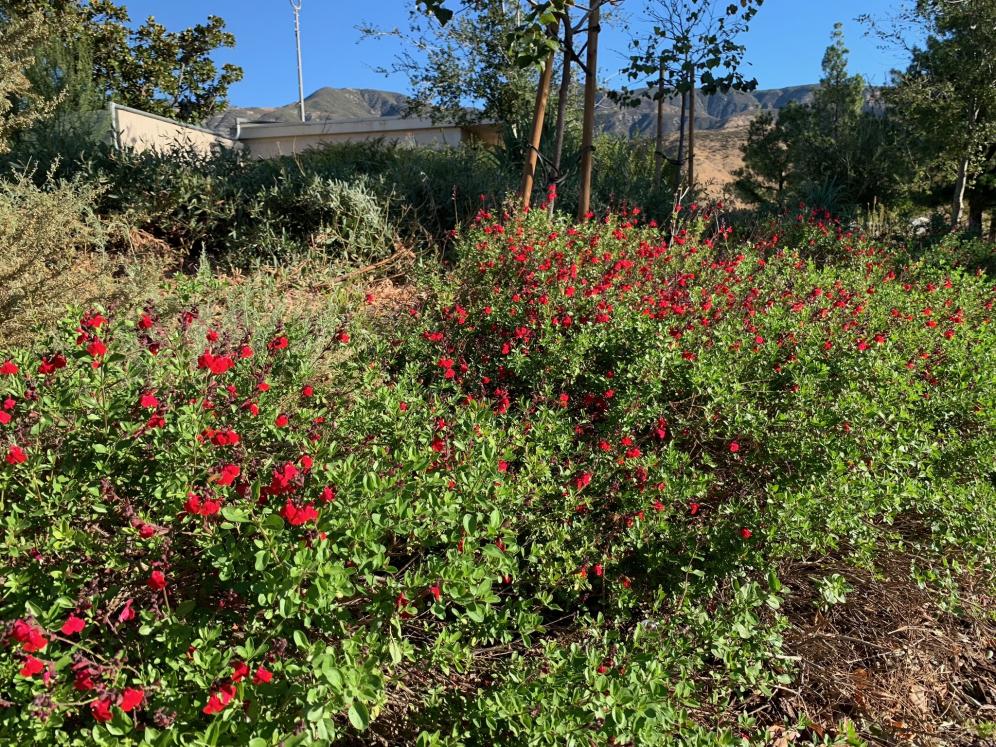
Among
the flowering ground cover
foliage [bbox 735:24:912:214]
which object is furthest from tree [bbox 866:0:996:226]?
the flowering ground cover

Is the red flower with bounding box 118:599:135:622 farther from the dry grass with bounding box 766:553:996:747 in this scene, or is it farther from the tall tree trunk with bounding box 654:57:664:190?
the tall tree trunk with bounding box 654:57:664:190

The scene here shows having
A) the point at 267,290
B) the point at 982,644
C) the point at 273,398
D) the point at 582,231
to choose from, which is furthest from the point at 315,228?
the point at 982,644

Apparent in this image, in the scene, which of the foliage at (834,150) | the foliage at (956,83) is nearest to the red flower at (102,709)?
the foliage at (834,150)

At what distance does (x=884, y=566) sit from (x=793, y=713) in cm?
75

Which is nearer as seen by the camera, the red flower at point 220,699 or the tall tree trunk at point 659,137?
the red flower at point 220,699

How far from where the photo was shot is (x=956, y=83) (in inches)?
492

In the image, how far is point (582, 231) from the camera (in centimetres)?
470

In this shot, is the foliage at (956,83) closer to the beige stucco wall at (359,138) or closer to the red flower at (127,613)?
the beige stucco wall at (359,138)

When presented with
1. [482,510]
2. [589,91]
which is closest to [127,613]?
[482,510]

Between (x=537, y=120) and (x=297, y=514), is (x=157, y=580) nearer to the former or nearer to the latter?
(x=297, y=514)

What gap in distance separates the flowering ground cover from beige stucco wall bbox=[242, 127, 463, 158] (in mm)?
10189

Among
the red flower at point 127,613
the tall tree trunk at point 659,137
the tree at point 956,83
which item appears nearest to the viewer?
the red flower at point 127,613

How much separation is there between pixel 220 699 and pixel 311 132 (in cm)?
1718

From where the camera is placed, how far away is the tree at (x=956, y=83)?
12.0m
